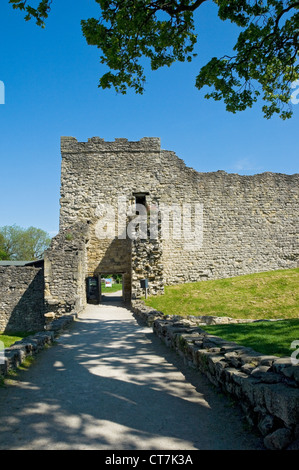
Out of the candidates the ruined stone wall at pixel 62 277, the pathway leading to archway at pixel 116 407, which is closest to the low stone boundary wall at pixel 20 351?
the pathway leading to archway at pixel 116 407

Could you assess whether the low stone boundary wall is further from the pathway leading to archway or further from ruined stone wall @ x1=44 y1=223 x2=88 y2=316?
ruined stone wall @ x1=44 y1=223 x2=88 y2=316

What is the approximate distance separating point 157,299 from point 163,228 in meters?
6.66

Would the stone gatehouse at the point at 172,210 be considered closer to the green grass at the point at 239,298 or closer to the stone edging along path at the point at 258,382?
the green grass at the point at 239,298

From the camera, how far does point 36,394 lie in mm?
5223

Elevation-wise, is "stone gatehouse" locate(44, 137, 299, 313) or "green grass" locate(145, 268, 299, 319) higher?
"stone gatehouse" locate(44, 137, 299, 313)

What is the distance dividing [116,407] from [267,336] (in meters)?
4.12

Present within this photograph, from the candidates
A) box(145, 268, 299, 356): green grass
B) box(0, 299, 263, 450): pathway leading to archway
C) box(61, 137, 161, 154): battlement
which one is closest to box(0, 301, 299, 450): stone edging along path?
box(0, 299, 263, 450): pathway leading to archway

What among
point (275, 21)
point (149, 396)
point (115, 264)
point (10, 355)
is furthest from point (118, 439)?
point (115, 264)

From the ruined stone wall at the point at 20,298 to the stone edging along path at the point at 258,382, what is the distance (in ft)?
53.2

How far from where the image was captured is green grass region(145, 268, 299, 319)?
13766 millimetres

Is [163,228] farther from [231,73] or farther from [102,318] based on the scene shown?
[231,73]

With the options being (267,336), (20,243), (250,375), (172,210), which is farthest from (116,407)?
(20,243)

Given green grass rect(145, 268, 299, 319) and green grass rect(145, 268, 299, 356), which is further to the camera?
green grass rect(145, 268, 299, 319)

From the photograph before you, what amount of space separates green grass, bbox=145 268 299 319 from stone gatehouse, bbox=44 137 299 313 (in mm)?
3300
